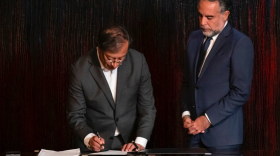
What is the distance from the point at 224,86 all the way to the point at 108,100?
74cm

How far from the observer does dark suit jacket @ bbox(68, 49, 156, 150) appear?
3055mm

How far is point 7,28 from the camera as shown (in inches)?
176

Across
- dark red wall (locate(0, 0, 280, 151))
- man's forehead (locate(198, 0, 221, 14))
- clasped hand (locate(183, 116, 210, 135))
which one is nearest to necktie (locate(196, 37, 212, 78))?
man's forehead (locate(198, 0, 221, 14))

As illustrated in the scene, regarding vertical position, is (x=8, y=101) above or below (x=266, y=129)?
above

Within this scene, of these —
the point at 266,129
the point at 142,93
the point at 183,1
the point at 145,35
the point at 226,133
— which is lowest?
the point at 266,129

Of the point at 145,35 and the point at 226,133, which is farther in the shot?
the point at 145,35

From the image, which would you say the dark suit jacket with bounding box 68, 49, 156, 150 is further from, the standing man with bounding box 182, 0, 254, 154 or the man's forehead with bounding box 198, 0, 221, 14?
the man's forehead with bounding box 198, 0, 221, 14

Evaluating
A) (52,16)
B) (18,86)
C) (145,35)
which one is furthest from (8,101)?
(145,35)

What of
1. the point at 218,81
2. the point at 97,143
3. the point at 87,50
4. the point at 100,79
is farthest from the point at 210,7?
the point at 87,50

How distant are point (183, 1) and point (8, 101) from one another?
6.05ft

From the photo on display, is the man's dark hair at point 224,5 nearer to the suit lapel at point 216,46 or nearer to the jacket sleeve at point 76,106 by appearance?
the suit lapel at point 216,46

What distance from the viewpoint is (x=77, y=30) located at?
14.6 ft

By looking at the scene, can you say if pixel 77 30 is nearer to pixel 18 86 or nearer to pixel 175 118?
pixel 18 86

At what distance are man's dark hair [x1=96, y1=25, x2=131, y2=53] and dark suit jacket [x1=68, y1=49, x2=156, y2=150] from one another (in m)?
0.22
